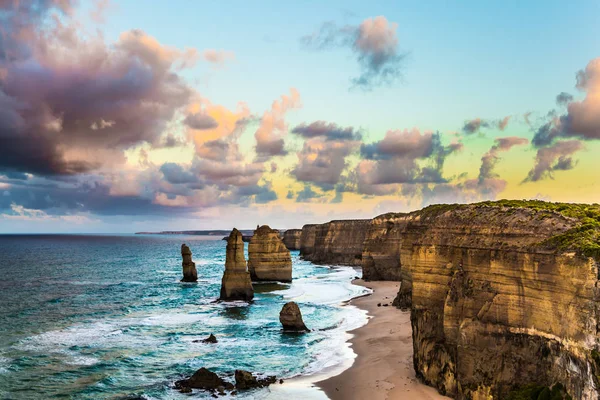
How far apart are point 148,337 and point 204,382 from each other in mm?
17207

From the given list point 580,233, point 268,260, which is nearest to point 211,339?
point 580,233

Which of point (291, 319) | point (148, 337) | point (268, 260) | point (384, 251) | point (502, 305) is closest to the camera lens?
point (502, 305)

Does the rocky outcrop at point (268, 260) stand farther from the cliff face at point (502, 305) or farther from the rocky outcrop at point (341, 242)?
the cliff face at point (502, 305)

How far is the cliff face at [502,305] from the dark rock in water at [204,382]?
1312 cm

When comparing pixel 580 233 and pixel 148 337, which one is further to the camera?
pixel 148 337

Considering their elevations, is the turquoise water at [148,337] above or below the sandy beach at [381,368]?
below

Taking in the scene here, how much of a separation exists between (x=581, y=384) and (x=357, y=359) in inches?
782

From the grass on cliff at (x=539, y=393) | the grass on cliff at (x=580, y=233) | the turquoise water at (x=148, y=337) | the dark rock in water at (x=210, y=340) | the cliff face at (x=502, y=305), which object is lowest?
the turquoise water at (x=148, y=337)

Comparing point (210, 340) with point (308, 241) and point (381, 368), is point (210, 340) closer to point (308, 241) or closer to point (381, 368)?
point (381, 368)

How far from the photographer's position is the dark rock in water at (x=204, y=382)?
98.9 ft

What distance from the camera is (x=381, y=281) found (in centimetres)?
8481

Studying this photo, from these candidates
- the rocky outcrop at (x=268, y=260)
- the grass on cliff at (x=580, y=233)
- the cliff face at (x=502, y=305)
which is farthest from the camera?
the rocky outcrop at (x=268, y=260)

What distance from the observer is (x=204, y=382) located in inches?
1195

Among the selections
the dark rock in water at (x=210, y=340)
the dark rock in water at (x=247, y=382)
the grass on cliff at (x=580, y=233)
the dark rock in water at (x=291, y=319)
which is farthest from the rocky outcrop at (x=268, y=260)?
the grass on cliff at (x=580, y=233)
